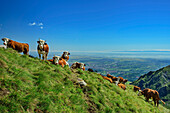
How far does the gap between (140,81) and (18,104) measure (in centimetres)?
15412

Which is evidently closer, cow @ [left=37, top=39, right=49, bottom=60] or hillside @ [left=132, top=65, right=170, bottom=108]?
cow @ [left=37, top=39, right=49, bottom=60]

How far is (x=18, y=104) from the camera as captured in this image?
4359mm

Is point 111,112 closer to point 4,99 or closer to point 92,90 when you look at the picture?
point 92,90

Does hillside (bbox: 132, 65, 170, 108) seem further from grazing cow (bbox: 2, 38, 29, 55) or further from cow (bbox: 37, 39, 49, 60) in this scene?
grazing cow (bbox: 2, 38, 29, 55)

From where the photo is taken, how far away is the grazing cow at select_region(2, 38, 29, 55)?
11.7 metres

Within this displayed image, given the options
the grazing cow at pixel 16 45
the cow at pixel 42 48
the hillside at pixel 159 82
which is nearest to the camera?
the grazing cow at pixel 16 45

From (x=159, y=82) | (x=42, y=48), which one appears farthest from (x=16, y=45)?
(x=159, y=82)

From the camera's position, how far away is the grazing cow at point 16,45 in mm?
11715

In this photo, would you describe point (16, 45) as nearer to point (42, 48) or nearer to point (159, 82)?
point (42, 48)

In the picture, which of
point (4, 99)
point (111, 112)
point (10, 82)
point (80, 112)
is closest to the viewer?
point (4, 99)

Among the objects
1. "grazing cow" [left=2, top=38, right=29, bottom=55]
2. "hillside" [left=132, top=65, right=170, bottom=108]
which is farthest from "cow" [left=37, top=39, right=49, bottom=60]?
"hillside" [left=132, top=65, right=170, bottom=108]

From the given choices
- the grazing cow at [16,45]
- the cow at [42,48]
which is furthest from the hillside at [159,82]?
the grazing cow at [16,45]

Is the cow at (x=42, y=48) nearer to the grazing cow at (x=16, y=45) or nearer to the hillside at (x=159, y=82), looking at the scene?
the grazing cow at (x=16, y=45)

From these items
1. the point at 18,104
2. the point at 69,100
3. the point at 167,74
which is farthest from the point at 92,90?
the point at 167,74
